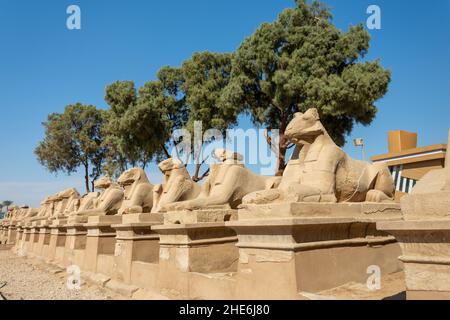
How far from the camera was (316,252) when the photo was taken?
3828 mm

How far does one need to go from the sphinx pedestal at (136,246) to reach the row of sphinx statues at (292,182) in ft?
1.39

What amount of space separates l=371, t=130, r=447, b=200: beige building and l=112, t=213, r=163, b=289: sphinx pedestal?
8.50 meters

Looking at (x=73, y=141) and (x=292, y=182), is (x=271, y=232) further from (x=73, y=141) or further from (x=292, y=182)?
(x=73, y=141)

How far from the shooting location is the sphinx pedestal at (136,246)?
21.9 ft

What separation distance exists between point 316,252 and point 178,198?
3.44 metres

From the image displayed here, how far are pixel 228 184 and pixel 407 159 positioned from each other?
30.9ft

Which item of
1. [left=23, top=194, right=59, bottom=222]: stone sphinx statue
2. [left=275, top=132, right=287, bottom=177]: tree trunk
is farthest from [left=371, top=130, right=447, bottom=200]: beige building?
[left=23, top=194, right=59, bottom=222]: stone sphinx statue

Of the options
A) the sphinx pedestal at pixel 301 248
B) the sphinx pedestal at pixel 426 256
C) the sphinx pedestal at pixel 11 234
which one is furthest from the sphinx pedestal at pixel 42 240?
Answer: the sphinx pedestal at pixel 426 256

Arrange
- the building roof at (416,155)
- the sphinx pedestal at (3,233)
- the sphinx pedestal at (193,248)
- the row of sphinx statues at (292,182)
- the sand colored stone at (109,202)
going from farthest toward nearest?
the sphinx pedestal at (3,233), the building roof at (416,155), the sand colored stone at (109,202), the sphinx pedestal at (193,248), the row of sphinx statues at (292,182)

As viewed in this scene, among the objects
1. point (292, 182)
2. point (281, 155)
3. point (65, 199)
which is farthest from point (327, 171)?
point (65, 199)

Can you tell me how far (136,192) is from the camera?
8172 mm

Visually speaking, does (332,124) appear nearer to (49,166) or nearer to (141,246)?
(141,246)

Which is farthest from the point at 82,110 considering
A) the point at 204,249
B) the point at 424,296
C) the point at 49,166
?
the point at 424,296

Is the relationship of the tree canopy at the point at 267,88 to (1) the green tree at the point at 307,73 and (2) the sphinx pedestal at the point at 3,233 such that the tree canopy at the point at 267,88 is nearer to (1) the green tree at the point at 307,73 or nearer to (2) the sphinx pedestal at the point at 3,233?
(1) the green tree at the point at 307,73
